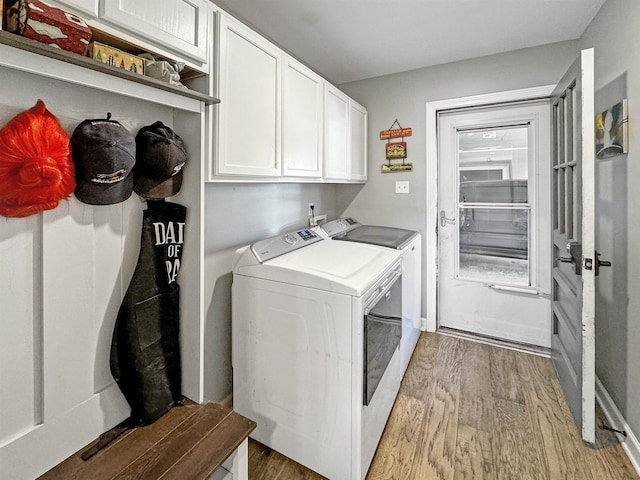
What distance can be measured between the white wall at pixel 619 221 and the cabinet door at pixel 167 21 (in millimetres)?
1985

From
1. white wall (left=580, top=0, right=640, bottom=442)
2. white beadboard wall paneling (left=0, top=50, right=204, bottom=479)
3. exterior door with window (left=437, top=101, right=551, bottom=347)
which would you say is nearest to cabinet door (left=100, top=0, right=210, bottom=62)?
white beadboard wall paneling (left=0, top=50, right=204, bottom=479)

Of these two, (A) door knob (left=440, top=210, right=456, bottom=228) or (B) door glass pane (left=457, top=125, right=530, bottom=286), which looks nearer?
(B) door glass pane (left=457, top=125, right=530, bottom=286)

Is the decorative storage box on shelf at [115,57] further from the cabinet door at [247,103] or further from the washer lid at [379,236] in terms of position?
the washer lid at [379,236]

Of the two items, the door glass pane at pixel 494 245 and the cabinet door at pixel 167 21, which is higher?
the cabinet door at pixel 167 21

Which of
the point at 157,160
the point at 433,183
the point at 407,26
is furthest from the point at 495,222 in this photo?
the point at 157,160

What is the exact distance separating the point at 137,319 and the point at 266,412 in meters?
0.87

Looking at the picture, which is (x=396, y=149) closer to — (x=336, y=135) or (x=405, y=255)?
(x=336, y=135)

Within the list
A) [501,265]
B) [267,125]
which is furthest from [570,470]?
[267,125]

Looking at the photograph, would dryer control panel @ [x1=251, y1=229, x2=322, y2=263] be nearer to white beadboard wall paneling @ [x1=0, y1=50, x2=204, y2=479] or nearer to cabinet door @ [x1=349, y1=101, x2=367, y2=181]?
white beadboard wall paneling @ [x1=0, y1=50, x2=204, y2=479]

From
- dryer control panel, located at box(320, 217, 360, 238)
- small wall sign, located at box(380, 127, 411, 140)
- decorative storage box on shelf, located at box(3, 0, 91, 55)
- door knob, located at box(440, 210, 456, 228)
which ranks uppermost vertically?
small wall sign, located at box(380, 127, 411, 140)

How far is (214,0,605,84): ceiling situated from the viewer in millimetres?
1933

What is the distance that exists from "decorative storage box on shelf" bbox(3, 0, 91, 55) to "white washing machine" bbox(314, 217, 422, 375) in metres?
1.72

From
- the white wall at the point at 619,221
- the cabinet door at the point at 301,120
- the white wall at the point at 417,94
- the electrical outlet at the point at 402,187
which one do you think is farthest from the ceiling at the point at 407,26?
the electrical outlet at the point at 402,187

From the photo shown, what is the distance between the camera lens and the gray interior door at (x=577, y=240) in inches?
62.2
